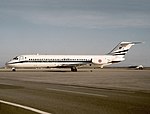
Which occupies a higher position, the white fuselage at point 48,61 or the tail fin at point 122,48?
the tail fin at point 122,48

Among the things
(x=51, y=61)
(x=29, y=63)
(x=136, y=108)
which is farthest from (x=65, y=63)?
(x=136, y=108)

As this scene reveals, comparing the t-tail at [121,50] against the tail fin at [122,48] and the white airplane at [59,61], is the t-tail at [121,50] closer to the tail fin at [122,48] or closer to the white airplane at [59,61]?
the tail fin at [122,48]

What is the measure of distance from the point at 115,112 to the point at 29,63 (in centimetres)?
5303

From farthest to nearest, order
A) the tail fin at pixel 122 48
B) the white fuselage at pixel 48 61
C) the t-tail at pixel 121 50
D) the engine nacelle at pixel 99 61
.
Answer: the tail fin at pixel 122 48, the t-tail at pixel 121 50, the engine nacelle at pixel 99 61, the white fuselage at pixel 48 61

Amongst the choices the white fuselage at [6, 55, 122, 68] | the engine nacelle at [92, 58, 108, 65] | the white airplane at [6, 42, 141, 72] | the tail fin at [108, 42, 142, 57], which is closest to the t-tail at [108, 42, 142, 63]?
the tail fin at [108, 42, 142, 57]

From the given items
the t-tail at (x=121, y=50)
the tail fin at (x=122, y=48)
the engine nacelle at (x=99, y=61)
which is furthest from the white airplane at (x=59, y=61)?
the tail fin at (x=122, y=48)

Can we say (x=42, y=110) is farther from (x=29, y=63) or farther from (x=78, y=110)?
(x=29, y=63)

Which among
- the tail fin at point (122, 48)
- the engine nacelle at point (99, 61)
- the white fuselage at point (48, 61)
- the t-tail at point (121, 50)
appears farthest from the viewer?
the tail fin at point (122, 48)

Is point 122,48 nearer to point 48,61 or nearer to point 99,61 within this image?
point 99,61

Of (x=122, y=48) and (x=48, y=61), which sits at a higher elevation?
(x=122, y=48)

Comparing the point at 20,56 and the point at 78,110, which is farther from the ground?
the point at 20,56

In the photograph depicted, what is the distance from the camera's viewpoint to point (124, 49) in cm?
6962

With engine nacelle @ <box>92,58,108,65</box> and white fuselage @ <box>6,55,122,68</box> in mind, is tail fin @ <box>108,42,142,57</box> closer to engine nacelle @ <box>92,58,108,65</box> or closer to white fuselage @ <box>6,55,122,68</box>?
engine nacelle @ <box>92,58,108,65</box>

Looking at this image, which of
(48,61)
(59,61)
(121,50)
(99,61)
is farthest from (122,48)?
(48,61)
